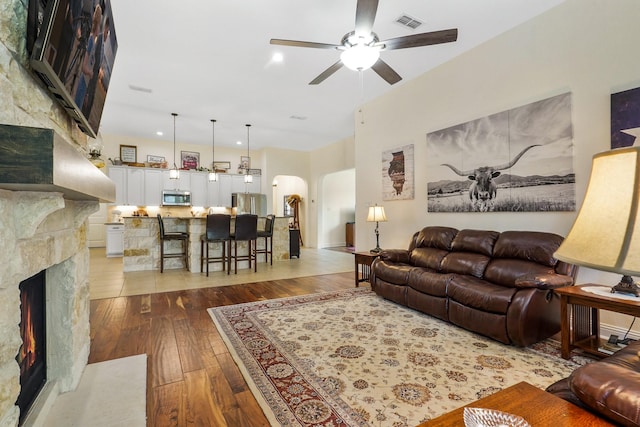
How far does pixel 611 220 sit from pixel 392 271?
116 inches

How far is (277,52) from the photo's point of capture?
3.71 m

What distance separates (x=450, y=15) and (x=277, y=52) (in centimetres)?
198

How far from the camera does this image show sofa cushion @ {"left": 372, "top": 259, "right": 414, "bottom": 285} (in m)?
3.36

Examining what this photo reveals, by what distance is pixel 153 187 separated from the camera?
25.7ft

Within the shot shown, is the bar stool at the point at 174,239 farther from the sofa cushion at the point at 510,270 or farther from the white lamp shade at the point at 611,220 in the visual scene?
the white lamp shade at the point at 611,220

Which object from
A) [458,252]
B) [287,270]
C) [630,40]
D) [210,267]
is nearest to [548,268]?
[458,252]

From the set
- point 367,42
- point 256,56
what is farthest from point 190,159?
point 367,42

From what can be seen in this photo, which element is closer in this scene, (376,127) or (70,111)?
(70,111)

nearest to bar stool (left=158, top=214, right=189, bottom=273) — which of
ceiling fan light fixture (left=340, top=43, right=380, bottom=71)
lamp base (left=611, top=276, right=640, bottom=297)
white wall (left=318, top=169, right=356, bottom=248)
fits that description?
white wall (left=318, top=169, right=356, bottom=248)

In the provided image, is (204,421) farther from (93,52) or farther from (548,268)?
(548,268)

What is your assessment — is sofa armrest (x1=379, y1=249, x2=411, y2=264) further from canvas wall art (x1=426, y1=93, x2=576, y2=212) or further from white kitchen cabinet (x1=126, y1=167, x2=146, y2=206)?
white kitchen cabinet (x1=126, y1=167, x2=146, y2=206)

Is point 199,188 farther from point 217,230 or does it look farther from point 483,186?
point 483,186

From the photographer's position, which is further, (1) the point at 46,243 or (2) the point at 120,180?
(2) the point at 120,180

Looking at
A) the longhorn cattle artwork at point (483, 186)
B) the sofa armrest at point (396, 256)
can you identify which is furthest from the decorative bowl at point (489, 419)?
the longhorn cattle artwork at point (483, 186)
